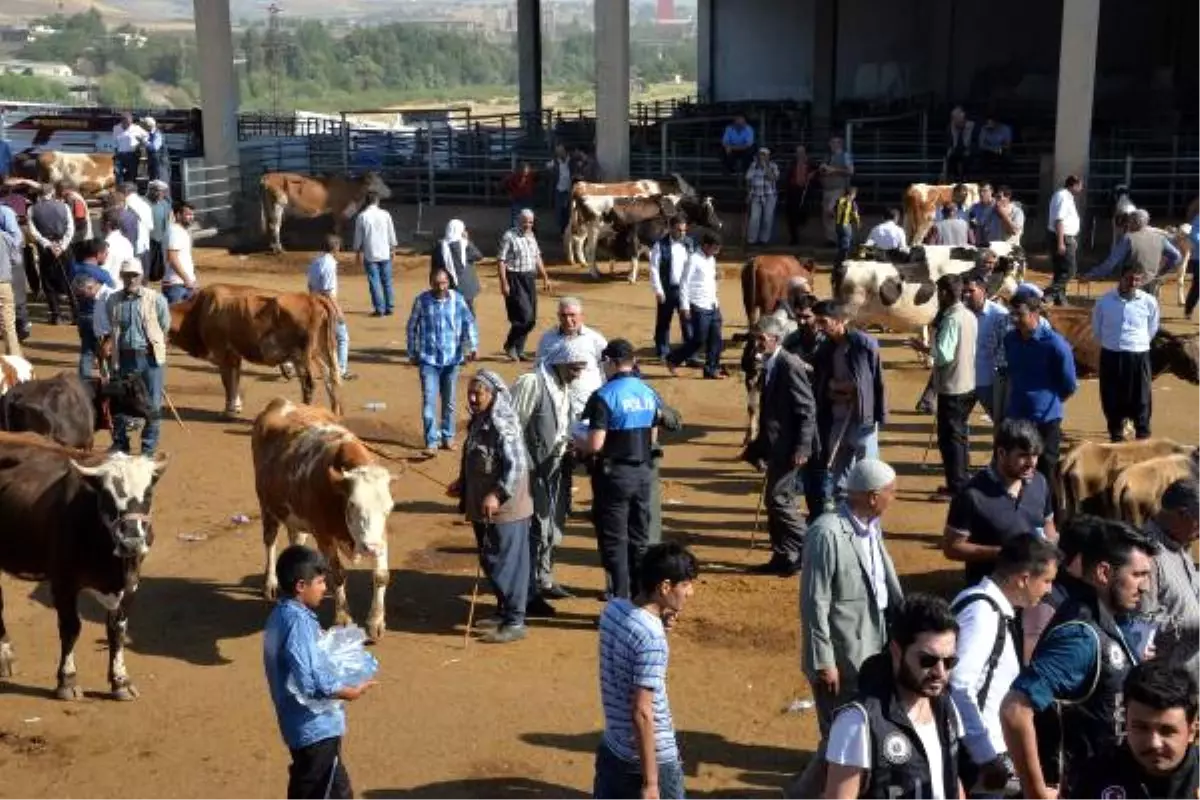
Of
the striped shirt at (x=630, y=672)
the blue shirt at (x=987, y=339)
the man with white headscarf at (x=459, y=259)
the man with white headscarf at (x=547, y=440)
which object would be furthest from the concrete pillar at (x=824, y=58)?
the striped shirt at (x=630, y=672)

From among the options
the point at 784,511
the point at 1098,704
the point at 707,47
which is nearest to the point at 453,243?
the point at 784,511

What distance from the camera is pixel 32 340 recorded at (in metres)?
18.5

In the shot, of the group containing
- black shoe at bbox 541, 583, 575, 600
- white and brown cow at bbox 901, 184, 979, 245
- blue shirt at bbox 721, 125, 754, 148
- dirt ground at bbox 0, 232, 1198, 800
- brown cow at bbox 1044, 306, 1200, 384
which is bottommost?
dirt ground at bbox 0, 232, 1198, 800

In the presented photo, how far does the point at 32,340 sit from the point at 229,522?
25.8ft

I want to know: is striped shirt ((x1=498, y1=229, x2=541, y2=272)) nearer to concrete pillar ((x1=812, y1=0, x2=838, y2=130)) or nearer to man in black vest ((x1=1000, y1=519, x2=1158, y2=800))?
man in black vest ((x1=1000, y1=519, x2=1158, y2=800))

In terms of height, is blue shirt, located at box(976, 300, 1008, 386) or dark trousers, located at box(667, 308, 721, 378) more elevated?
blue shirt, located at box(976, 300, 1008, 386)

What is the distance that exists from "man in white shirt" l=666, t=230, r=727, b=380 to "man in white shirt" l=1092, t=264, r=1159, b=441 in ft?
14.0

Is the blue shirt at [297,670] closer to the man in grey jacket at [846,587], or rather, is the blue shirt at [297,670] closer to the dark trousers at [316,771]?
the dark trousers at [316,771]

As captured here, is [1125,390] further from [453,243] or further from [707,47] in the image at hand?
[707,47]

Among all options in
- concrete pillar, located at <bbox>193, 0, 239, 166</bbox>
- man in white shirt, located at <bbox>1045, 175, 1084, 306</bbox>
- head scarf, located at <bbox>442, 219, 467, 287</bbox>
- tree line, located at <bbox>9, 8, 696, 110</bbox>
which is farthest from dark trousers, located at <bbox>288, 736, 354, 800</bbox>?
tree line, located at <bbox>9, 8, 696, 110</bbox>

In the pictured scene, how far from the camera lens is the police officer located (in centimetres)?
911

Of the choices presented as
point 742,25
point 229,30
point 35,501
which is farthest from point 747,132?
point 35,501

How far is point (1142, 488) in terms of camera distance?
8711 millimetres

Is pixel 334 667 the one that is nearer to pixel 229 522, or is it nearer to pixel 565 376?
pixel 565 376
